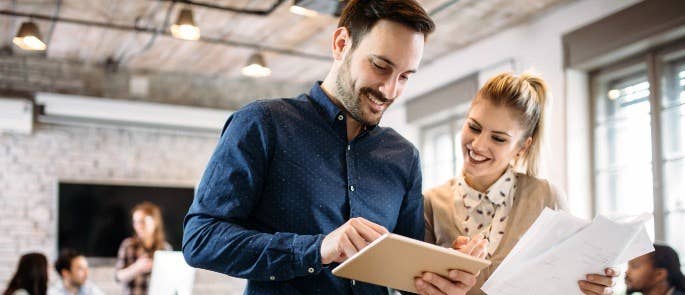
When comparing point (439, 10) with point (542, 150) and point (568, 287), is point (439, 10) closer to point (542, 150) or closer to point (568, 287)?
point (542, 150)

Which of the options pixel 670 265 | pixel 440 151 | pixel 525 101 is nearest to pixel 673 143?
pixel 670 265

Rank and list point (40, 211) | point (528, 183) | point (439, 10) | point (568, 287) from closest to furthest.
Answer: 1. point (568, 287)
2. point (528, 183)
3. point (439, 10)
4. point (40, 211)

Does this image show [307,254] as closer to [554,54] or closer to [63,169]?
[554,54]

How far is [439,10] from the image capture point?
5180 mm

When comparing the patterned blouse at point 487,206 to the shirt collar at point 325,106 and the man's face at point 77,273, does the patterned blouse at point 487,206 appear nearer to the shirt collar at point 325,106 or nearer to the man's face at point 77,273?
the shirt collar at point 325,106

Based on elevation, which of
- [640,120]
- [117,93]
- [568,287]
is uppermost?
[117,93]

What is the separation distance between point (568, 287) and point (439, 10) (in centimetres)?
366

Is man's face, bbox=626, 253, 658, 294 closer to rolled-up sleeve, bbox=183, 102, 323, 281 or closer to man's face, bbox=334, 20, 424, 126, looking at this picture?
man's face, bbox=334, 20, 424, 126

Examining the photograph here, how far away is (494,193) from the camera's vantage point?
2176 mm

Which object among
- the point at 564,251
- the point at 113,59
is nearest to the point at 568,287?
the point at 564,251

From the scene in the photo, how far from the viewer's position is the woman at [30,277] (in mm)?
4922

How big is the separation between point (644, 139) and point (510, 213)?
9.99ft

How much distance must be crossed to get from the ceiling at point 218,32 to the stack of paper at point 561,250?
138 inches

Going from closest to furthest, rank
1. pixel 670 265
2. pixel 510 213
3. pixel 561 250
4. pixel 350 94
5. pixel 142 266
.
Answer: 1. pixel 350 94
2. pixel 561 250
3. pixel 510 213
4. pixel 670 265
5. pixel 142 266
